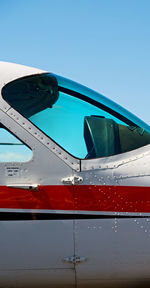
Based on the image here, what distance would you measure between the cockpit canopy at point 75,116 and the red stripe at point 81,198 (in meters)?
0.36

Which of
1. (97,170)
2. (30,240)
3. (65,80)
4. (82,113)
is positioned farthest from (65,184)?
(65,80)

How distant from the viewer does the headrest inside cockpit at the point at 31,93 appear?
354cm

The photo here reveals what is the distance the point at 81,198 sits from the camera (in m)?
3.26

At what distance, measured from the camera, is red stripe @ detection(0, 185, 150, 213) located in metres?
3.20

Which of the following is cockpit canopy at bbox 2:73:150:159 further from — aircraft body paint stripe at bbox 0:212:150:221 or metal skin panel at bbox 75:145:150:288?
aircraft body paint stripe at bbox 0:212:150:221

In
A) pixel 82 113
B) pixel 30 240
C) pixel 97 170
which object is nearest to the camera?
pixel 30 240

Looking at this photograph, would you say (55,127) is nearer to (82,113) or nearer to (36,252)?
(82,113)

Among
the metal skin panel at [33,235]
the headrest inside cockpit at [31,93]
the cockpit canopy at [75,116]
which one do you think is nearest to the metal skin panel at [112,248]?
the metal skin panel at [33,235]

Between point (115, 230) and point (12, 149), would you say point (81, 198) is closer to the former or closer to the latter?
point (115, 230)

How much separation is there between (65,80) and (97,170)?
3.60 feet

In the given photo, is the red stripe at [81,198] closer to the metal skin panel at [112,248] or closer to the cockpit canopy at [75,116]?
the metal skin panel at [112,248]

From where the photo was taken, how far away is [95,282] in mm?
3322

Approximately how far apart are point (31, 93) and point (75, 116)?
48 centimetres

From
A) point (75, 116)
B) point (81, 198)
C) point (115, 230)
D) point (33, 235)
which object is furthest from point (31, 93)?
point (115, 230)
